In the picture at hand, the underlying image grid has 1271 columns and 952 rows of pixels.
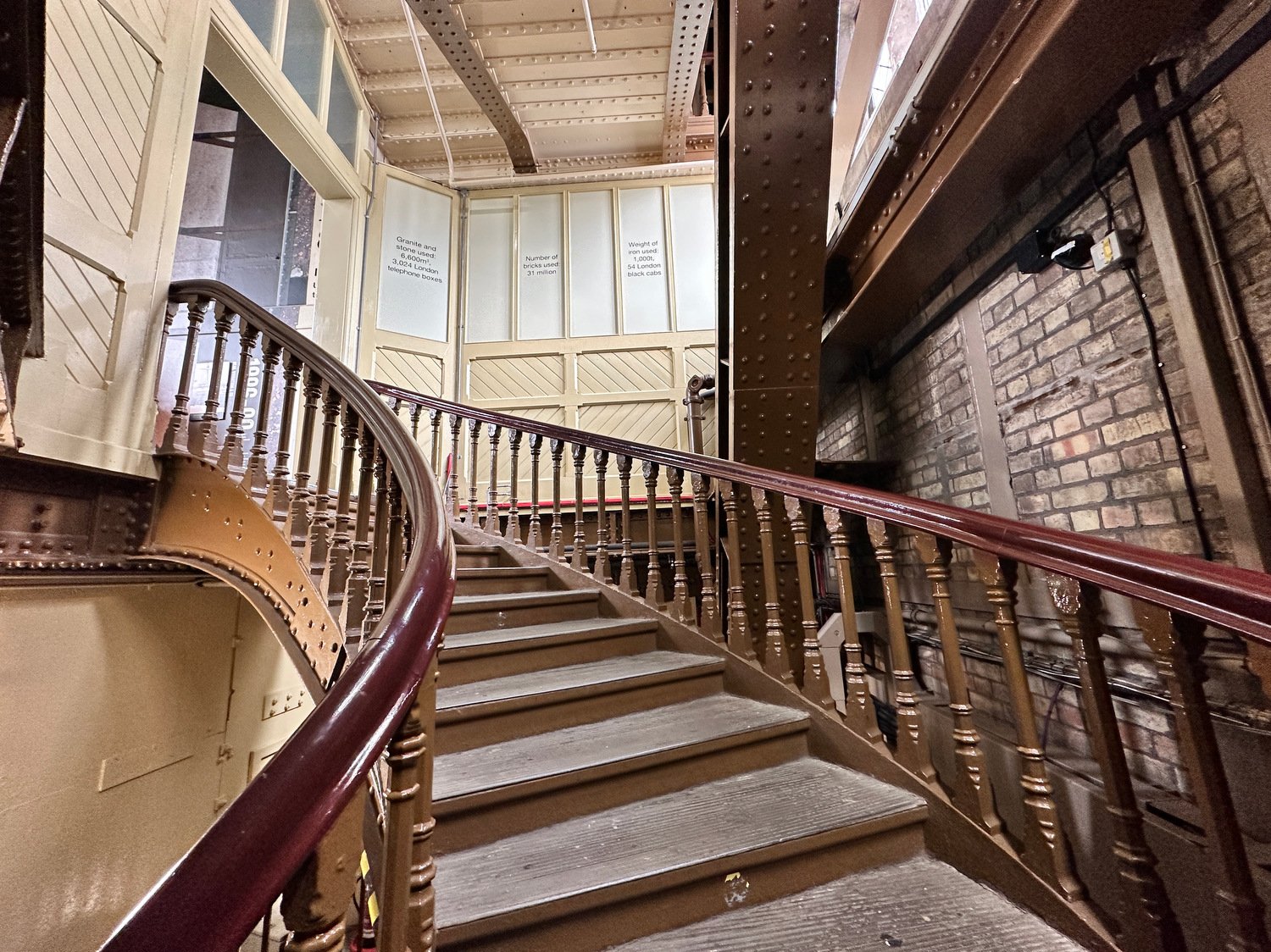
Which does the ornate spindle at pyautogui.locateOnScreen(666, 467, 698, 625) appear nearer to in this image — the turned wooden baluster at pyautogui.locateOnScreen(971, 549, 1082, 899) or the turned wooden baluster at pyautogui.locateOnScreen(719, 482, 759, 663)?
the turned wooden baluster at pyautogui.locateOnScreen(719, 482, 759, 663)

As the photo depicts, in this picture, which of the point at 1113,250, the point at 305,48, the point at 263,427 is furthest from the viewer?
the point at 305,48

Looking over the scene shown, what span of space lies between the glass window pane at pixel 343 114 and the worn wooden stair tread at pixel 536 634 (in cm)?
423

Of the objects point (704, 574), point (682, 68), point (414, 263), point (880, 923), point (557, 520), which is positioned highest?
point (682, 68)

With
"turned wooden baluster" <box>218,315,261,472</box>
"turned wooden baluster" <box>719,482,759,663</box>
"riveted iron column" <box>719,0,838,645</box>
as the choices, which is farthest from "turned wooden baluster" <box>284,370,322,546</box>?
"riveted iron column" <box>719,0,838,645</box>

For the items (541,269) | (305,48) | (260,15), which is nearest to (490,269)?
(541,269)

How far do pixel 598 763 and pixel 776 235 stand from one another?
1.98m

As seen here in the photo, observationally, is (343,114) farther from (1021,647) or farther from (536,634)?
(1021,647)

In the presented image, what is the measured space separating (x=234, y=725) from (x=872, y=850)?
303 centimetres

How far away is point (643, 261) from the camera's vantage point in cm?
524

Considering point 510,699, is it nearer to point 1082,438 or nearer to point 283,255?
point 1082,438

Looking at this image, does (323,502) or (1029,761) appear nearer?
(1029,761)

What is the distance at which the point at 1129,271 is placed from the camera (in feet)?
5.41

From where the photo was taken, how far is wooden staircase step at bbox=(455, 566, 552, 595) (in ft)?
7.98

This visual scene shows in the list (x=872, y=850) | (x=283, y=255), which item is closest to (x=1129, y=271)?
(x=872, y=850)
